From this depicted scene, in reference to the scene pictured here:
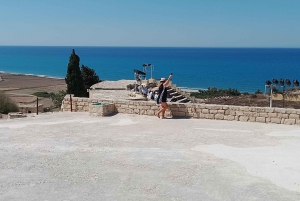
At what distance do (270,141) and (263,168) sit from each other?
2495mm

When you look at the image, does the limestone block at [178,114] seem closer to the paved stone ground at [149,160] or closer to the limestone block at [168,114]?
the limestone block at [168,114]

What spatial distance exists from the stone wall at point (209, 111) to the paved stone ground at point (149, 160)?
0.46 metres

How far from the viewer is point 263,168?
8633 mm

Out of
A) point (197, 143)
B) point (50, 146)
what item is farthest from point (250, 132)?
point (50, 146)

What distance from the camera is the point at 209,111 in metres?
14.0

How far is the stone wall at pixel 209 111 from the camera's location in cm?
1300

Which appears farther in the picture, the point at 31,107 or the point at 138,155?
the point at 31,107

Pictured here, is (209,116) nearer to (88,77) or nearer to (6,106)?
(6,106)

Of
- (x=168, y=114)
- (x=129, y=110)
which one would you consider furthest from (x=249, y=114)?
(x=129, y=110)

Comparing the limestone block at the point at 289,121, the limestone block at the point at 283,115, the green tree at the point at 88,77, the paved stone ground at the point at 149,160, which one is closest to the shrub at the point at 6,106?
the paved stone ground at the point at 149,160

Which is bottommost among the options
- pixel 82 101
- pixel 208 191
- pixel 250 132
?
pixel 208 191

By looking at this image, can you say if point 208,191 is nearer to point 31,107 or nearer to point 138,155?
point 138,155

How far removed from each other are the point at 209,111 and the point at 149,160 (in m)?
5.38

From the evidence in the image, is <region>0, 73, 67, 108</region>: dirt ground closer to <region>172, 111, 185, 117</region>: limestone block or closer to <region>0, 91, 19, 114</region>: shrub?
<region>0, 91, 19, 114</region>: shrub
